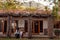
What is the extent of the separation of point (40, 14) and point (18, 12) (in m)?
2.86

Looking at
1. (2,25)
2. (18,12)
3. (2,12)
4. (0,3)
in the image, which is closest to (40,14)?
(18,12)

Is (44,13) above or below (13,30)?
above

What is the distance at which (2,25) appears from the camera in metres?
35.6

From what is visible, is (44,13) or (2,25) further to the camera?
(2,25)

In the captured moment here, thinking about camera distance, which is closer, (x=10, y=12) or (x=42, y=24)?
(x=10, y=12)

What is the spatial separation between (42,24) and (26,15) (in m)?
6.80

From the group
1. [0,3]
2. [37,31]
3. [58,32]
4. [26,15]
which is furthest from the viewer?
[37,31]

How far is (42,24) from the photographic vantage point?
35.5m

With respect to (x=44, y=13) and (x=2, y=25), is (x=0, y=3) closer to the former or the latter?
(x=44, y=13)

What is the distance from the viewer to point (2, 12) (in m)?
29.9

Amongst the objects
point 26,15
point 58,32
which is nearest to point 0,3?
point 26,15

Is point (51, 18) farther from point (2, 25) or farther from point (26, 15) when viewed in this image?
point (2, 25)

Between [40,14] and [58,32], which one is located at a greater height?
[40,14]

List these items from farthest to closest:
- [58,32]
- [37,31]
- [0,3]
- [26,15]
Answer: [37,31] < [58,32] < [26,15] < [0,3]
